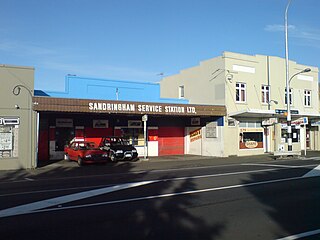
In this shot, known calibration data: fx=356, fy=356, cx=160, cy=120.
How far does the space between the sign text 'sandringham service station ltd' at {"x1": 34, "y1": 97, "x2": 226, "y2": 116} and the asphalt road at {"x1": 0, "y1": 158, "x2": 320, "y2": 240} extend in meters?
8.39

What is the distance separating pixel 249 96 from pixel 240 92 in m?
1.06

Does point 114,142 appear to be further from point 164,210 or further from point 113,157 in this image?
point 164,210

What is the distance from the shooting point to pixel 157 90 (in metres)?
31.0

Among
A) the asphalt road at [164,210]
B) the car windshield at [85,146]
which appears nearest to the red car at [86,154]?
the car windshield at [85,146]

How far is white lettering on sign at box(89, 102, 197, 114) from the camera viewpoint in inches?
869

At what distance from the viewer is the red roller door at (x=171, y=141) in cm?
3012

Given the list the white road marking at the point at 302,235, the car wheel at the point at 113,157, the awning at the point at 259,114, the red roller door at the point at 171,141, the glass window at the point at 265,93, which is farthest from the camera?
the glass window at the point at 265,93

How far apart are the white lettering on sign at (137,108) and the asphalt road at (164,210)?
9.99 metres

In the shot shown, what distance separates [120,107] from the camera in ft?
75.2

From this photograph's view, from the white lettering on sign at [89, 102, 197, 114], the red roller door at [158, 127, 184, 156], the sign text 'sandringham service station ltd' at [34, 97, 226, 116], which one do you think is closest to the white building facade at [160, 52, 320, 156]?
the red roller door at [158, 127, 184, 156]

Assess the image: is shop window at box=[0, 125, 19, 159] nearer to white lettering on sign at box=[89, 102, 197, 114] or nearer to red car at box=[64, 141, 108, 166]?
red car at box=[64, 141, 108, 166]

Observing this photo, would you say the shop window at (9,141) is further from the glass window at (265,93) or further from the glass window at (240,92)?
the glass window at (265,93)

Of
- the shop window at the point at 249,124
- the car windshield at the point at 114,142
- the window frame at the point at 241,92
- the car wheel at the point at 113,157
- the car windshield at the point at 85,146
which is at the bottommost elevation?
the car wheel at the point at 113,157

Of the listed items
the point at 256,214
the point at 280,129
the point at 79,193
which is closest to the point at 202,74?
the point at 280,129
